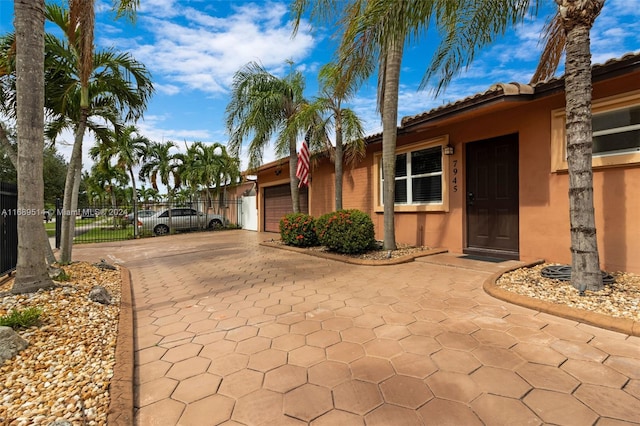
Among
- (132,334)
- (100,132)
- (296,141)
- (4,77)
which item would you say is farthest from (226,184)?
(132,334)

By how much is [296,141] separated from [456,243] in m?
5.52

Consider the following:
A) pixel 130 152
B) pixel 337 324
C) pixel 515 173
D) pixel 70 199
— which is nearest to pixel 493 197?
pixel 515 173

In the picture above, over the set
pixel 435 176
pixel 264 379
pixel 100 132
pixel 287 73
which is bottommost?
pixel 264 379

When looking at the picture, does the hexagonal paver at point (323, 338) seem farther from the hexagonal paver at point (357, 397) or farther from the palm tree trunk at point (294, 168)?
the palm tree trunk at point (294, 168)

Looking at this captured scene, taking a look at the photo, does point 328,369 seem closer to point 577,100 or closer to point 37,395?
point 37,395

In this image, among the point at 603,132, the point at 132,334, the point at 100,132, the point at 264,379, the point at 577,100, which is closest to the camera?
the point at 264,379

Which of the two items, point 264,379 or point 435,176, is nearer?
point 264,379

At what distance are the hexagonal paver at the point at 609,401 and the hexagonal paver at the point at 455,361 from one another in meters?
0.61

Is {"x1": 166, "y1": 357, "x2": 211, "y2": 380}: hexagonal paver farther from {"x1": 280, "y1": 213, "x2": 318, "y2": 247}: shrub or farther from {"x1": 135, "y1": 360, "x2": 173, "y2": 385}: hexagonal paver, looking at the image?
{"x1": 280, "y1": 213, "x2": 318, "y2": 247}: shrub

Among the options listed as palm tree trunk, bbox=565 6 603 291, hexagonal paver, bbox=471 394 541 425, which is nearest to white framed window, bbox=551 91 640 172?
palm tree trunk, bbox=565 6 603 291

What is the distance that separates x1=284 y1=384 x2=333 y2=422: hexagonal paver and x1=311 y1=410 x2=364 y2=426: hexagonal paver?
0.04 metres

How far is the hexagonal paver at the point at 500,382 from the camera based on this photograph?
6.48 feet

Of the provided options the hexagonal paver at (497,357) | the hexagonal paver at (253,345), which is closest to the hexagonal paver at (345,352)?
the hexagonal paver at (253,345)

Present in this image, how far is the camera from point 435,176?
7.38 m
